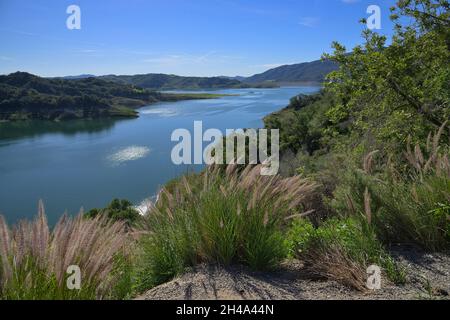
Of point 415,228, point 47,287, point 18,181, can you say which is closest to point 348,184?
point 415,228

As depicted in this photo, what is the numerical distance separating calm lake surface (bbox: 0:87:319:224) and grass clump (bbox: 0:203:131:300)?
12485 millimetres

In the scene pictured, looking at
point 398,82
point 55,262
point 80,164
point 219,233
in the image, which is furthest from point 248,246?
point 80,164

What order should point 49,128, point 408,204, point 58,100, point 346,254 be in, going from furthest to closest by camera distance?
point 58,100
point 49,128
point 408,204
point 346,254

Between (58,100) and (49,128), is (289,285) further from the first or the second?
(58,100)

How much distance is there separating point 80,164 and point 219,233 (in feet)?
165

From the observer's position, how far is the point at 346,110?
952 centimetres

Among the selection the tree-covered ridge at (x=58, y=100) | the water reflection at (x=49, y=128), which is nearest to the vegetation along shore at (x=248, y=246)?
the water reflection at (x=49, y=128)

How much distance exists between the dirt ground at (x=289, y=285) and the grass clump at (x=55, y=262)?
0.35m

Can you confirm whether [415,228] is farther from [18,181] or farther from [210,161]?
[18,181]

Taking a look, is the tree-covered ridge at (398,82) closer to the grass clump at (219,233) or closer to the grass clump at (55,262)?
the grass clump at (219,233)

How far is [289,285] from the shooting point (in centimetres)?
273

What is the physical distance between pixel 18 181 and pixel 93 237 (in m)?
45.0

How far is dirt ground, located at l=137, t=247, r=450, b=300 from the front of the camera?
2.48 m

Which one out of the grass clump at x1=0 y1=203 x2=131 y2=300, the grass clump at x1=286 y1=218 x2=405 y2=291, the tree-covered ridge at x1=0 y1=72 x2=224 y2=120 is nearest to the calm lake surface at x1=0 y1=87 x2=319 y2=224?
the tree-covered ridge at x1=0 y1=72 x2=224 y2=120
